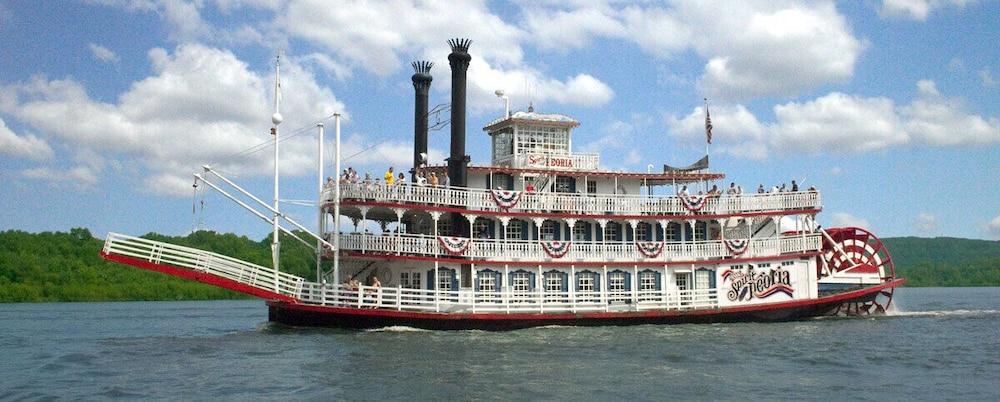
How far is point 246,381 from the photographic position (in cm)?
1772

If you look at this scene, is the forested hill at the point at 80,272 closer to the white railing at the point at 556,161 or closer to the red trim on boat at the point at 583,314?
the white railing at the point at 556,161

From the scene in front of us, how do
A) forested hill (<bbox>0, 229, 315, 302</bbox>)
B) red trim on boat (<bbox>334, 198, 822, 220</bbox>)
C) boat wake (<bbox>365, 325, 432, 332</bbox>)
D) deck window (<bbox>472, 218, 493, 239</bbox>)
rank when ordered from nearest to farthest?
boat wake (<bbox>365, 325, 432, 332</bbox>)
red trim on boat (<bbox>334, 198, 822, 220</bbox>)
deck window (<bbox>472, 218, 493, 239</bbox>)
forested hill (<bbox>0, 229, 315, 302</bbox>)

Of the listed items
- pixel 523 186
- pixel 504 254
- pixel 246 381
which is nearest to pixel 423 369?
pixel 246 381

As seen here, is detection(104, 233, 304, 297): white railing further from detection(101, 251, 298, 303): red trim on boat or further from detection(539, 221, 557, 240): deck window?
detection(539, 221, 557, 240): deck window

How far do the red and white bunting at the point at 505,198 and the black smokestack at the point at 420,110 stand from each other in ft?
14.2

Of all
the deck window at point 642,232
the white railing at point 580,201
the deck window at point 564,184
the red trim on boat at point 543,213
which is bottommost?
the deck window at point 642,232

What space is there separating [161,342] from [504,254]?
969 centimetres

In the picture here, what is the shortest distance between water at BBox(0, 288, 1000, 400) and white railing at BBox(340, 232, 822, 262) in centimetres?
227

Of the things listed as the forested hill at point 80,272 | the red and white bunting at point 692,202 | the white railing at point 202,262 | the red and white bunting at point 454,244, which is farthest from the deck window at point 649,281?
the forested hill at point 80,272

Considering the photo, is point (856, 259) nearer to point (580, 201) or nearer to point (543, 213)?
point (580, 201)

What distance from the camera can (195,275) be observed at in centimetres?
2453

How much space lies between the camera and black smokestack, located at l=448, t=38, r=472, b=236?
2777 cm

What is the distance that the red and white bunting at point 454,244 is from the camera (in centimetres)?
2667

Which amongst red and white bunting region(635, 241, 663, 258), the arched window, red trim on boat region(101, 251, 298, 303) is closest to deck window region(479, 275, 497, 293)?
the arched window
